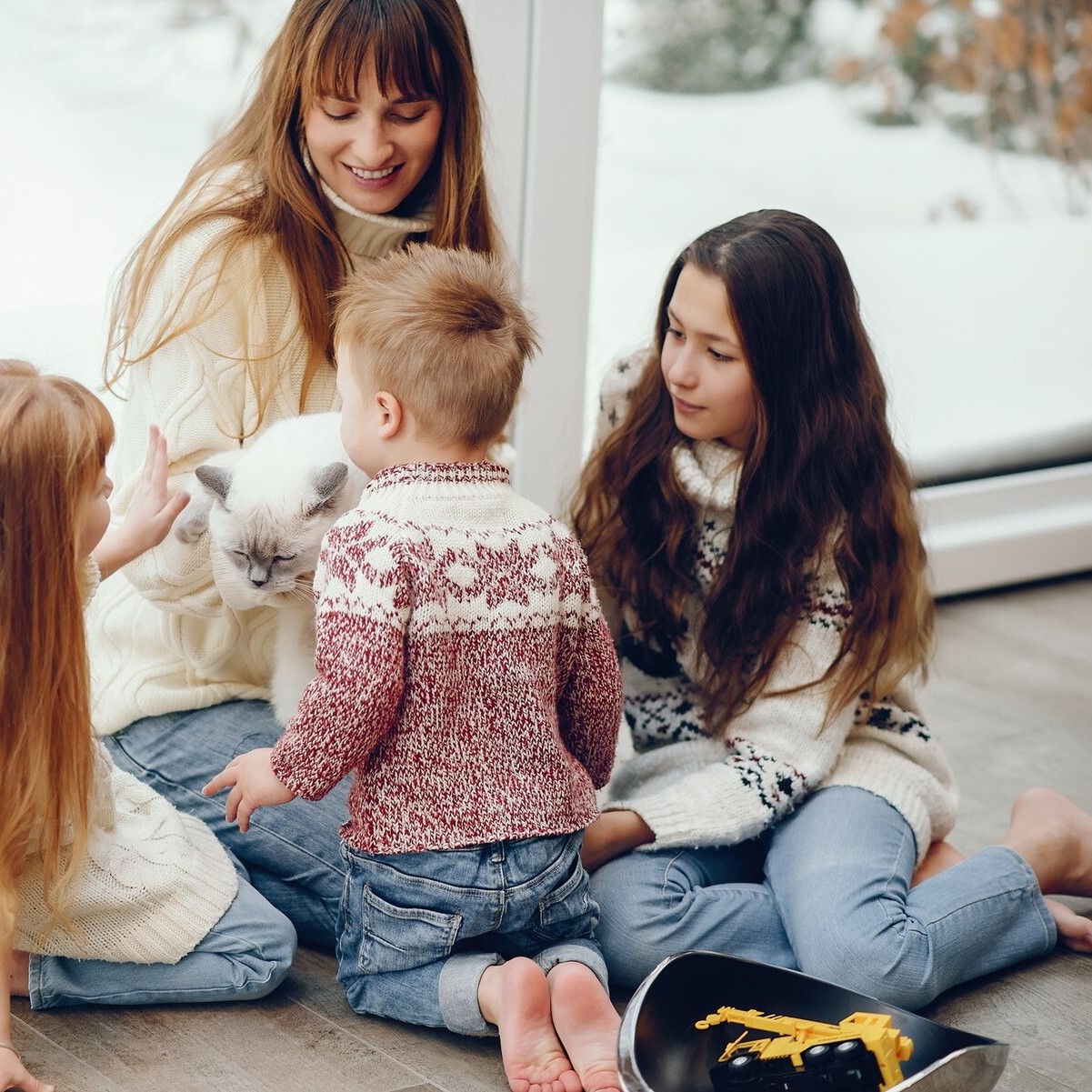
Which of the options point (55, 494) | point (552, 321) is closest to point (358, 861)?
point (55, 494)

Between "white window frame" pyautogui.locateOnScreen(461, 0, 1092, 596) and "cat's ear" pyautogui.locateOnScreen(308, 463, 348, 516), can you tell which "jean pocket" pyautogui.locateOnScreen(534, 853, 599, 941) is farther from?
"white window frame" pyautogui.locateOnScreen(461, 0, 1092, 596)

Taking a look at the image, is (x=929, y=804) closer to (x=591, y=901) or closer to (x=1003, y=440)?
(x=591, y=901)

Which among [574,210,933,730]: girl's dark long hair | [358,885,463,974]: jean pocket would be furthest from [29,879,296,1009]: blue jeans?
[574,210,933,730]: girl's dark long hair

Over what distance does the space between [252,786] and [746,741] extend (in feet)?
2.01

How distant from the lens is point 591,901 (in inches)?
59.8

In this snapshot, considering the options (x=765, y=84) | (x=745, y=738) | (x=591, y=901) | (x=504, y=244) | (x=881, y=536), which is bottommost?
(x=591, y=901)

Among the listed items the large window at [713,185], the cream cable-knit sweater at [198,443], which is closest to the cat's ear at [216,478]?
the cream cable-knit sweater at [198,443]

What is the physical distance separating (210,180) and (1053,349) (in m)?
2.29

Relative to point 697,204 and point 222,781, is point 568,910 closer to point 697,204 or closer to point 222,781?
point 222,781

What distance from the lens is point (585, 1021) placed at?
54.4 inches

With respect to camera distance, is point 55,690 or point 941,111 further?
point 941,111

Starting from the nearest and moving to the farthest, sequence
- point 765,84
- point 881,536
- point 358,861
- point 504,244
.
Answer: point 358,861
point 881,536
point 504,244
point 765,84

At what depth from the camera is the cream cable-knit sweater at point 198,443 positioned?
5.36 feet

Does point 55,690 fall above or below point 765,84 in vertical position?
below
